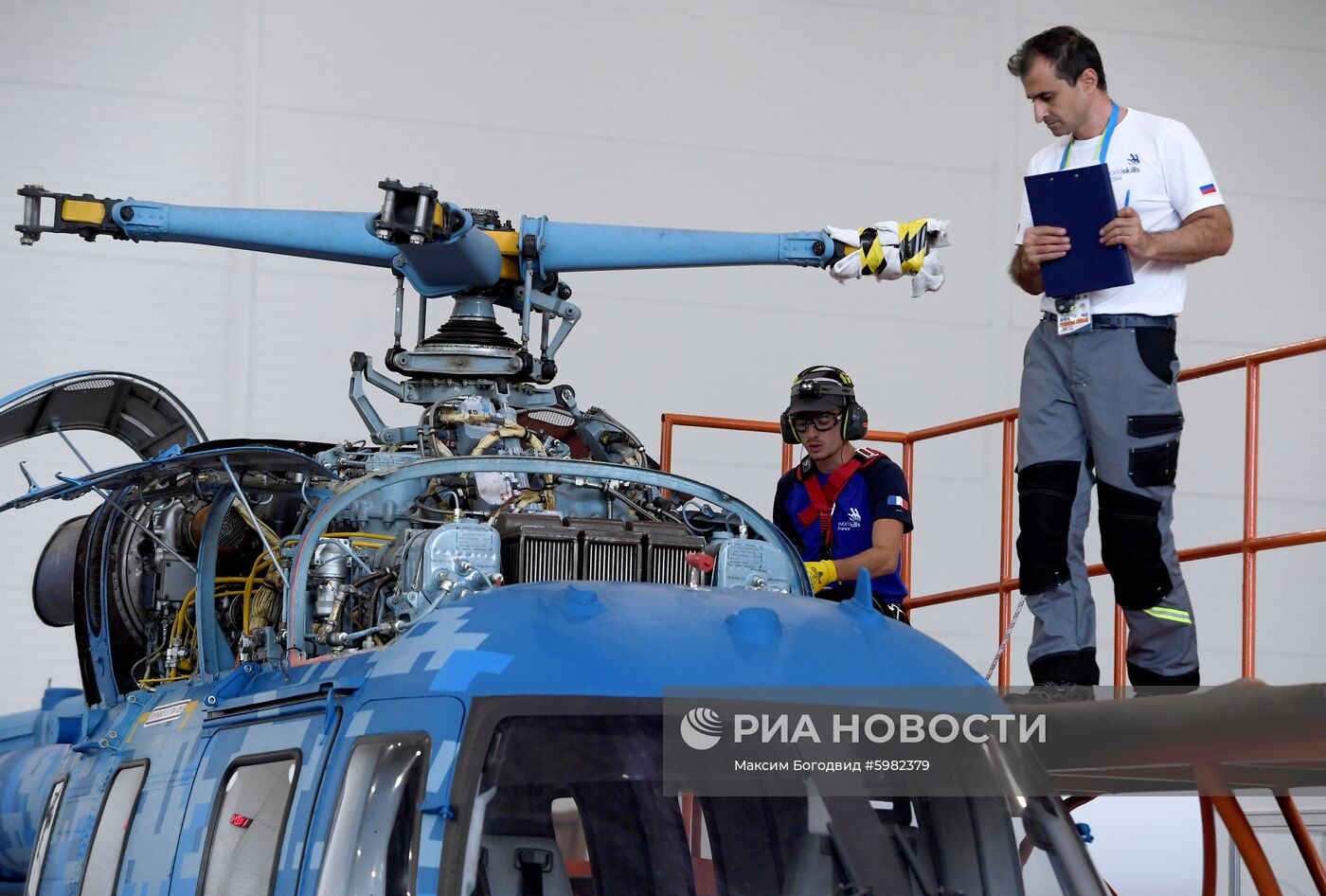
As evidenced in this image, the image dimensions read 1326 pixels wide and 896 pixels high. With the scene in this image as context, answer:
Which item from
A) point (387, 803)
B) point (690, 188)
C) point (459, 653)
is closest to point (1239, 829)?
point (459, 653)

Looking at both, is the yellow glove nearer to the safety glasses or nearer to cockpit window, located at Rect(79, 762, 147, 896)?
the safety glasses

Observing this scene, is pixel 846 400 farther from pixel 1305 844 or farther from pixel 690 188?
pixel 690 188

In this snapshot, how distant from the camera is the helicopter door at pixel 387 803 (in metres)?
Answer: 3.40

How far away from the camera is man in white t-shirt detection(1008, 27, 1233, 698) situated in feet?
16.6

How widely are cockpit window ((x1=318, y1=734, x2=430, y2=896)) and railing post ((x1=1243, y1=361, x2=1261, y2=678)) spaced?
121 inches

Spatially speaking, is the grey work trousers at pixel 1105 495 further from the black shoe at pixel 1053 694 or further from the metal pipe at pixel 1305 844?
the metal pipe at pixel 1305 844

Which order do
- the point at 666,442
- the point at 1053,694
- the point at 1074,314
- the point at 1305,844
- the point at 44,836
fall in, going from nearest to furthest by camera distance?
the point at 1305,844
the point at 1053,694
the point at 1074,314
the point at 44,836
the point at 666,442

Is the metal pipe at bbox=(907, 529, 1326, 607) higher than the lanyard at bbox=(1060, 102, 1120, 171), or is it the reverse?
the lanyard at bbox=(1060, 102, 1120, 171)

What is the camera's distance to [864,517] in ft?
21.4

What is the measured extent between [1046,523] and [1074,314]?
0.69 m

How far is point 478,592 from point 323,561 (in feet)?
2.66

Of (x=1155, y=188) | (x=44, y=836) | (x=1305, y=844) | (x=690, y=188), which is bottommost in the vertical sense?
(x=44, y=836)

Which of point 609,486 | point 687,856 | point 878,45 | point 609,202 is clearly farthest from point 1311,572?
point 687,856

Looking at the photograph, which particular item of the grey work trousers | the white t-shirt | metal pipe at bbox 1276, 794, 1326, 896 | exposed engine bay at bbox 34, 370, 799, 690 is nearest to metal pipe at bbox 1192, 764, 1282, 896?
metal pipe at bbox 1276, 794, 1326, 896
